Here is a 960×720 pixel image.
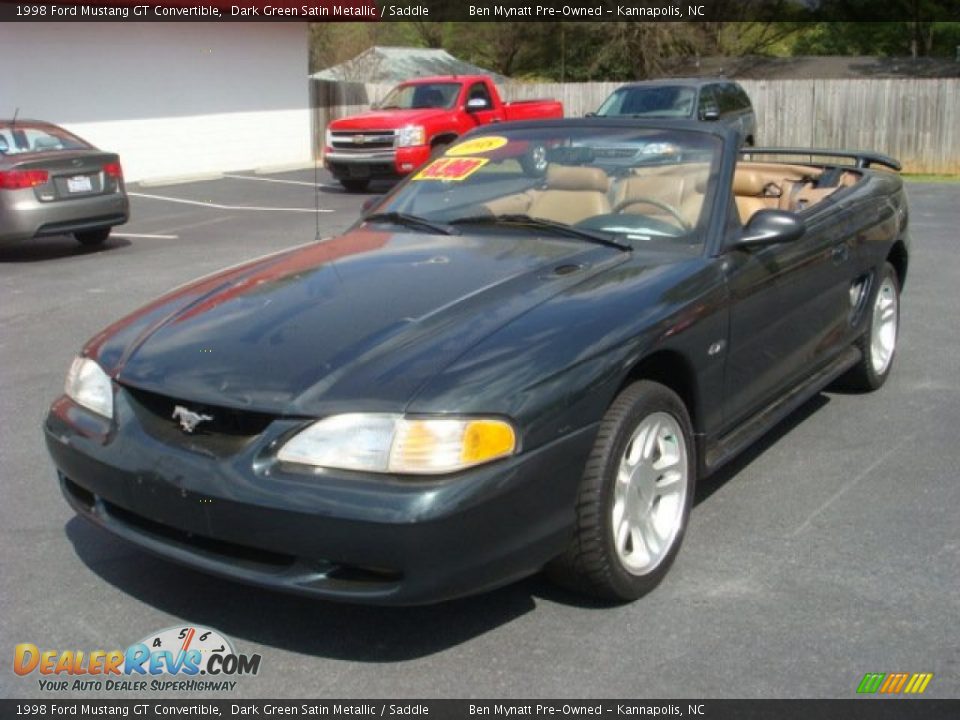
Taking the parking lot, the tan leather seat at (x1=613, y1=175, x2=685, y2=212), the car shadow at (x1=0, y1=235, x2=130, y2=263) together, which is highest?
the tan leather seat at (x1=613, y1=175, x2=685, y2=212)

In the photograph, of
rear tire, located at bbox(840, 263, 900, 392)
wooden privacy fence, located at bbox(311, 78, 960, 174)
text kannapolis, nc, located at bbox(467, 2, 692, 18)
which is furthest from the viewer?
text kannapolis, nc, located at bbox(467, 2, 692, 18)

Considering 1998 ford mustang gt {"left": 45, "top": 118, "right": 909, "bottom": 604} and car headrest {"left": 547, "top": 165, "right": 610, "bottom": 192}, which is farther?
car headrest {"left": 547, "top": 165, "right": 610, "bottom": 192}

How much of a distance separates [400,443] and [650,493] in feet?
3.52

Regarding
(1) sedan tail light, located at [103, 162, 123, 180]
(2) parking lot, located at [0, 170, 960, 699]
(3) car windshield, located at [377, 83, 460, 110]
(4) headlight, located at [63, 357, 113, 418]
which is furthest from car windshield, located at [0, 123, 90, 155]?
(4) headlight, located at [63, 357, 113, 418]

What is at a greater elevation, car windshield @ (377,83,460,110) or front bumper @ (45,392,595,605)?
car windshield @ (377,83,460,110)

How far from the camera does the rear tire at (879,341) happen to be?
5977mm

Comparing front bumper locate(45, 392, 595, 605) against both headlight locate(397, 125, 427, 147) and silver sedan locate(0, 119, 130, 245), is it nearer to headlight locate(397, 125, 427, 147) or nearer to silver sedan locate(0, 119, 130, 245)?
silver sedan locate(0, 119, 130, 245)

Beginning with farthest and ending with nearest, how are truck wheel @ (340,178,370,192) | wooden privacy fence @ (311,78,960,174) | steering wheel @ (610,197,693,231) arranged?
wooden privacy fence @ (311,78,960,174), truck wheel @ (340,178,370,192), steering wheel @ (610,197,693,231)

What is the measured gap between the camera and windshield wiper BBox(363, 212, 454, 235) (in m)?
4.82

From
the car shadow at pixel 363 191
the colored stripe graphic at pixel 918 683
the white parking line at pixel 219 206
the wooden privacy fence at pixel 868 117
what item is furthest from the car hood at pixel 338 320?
the wooden privacy fence at pixel 868 117

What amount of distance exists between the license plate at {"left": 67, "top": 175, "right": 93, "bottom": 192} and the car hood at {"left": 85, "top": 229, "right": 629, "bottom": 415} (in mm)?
7950

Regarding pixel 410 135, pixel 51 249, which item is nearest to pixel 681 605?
pixel 51 249

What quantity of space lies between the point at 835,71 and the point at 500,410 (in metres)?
42.1
